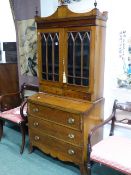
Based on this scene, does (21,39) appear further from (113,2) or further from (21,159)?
(21,159)

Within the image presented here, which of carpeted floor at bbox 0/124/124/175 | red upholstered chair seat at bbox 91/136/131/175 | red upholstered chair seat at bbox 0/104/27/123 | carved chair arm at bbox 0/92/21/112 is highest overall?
carved chair arm at bbox 0/92/21/112

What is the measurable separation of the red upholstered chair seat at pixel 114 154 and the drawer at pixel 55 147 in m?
0.27

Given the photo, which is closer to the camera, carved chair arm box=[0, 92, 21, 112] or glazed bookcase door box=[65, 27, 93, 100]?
glazed bookcase door box=[65, 27, 93, 100]

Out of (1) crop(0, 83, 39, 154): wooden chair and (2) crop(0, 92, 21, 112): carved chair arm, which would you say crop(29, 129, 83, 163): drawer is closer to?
(1) crop(0, 83, 39, 154): wooden chair

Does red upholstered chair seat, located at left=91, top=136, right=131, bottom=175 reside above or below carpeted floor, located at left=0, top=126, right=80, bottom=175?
above

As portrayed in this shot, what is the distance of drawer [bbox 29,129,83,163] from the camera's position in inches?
86.6

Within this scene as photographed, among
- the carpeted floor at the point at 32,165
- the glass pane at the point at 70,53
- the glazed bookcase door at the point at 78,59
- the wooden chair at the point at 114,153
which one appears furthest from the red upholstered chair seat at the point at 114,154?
the glass pane at the point at 70,53

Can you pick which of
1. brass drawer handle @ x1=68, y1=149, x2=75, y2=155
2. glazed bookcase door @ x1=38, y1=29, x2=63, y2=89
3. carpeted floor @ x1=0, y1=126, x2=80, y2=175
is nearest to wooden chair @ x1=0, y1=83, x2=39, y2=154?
carpeted floor @ x1=0, y1=126, x2=80, y2=175

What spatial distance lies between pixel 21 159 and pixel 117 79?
152cm

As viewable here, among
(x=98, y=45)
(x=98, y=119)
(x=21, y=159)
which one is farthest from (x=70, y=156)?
(x=98, y=45)

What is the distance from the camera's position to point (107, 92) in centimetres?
243

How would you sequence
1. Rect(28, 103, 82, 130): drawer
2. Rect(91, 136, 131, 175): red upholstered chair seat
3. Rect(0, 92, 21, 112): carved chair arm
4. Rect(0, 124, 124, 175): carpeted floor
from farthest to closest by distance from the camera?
Rect(0, 92, 21, 112): carved chair arm < Rect(0, 124, 124, 175): carpeted floor < Rect(28, 103, 82, 130): drawer < Rect(91, 136, 131, 175): red upholstered chair seat

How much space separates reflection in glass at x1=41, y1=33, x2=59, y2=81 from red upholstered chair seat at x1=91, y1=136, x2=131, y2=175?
941mm

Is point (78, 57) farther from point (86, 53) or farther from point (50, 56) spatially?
point (50, 56)
